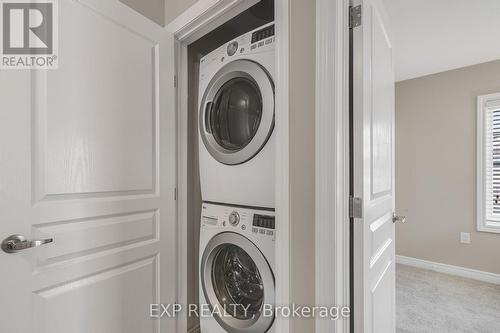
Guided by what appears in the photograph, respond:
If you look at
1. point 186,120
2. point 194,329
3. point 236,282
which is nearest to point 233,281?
point 236,282

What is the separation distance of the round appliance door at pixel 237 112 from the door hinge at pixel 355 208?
478 mm

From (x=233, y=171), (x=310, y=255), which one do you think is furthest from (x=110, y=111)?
(x=310, y=255)

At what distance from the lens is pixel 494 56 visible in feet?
8.29

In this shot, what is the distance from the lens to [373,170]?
3.44ft

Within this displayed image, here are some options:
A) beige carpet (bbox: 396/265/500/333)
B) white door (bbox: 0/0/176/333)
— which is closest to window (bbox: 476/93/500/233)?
beige carpet (bbox: 396/265/500/333)

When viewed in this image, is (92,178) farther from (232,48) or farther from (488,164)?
(488,164)

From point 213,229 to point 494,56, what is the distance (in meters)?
3.35

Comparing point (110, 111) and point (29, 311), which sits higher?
point (110, 111)

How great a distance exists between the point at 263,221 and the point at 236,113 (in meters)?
0.65

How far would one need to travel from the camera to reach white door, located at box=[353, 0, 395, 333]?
3.00ft

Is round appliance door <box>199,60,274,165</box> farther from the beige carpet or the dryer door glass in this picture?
the beige carpet

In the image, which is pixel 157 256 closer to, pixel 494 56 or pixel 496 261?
pixel 496 261

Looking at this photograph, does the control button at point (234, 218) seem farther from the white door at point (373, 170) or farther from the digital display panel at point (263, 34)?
the digital display panel at point (263, 34)

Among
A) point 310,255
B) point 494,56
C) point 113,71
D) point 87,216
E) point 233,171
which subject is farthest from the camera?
point 494,56
